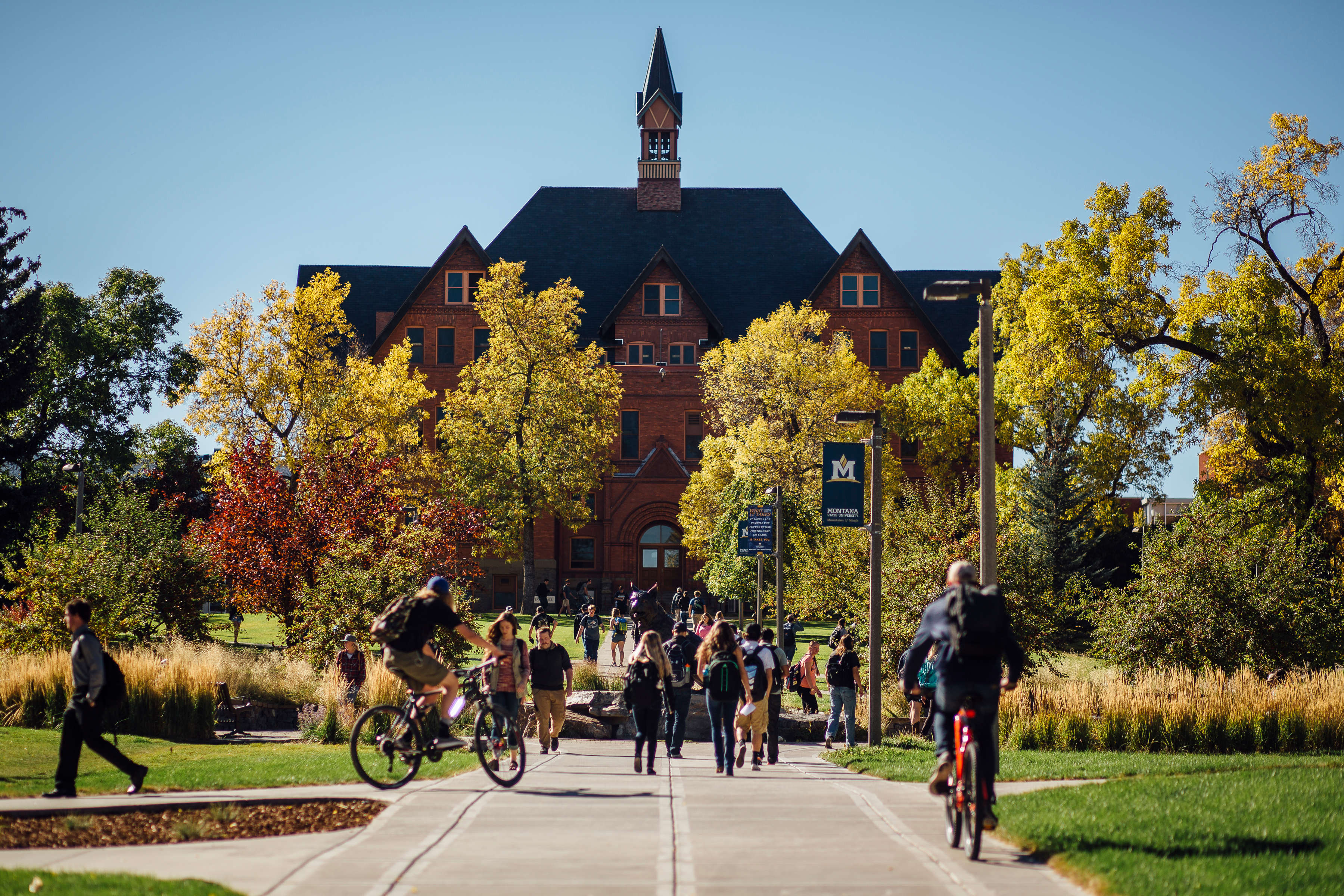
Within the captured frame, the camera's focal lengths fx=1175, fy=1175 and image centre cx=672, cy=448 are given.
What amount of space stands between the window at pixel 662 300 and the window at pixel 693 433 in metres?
5.04

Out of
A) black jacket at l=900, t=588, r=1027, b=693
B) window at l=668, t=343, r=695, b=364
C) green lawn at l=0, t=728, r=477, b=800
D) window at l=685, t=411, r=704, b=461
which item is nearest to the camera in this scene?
black jacket at l=900, t=588, r=1027, b=693

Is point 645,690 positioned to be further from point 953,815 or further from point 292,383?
point 292,383

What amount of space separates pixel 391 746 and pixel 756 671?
601cm

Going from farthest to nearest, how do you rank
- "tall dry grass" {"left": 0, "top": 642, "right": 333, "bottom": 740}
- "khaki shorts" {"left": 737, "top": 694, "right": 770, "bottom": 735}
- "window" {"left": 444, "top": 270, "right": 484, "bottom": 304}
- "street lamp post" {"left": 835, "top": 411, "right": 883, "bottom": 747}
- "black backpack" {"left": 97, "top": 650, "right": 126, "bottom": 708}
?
1. "window" {"left": 444, "top": 270, "right": 484, "bottom": 304}
2. "street lamp post" {"left": 835, "top": 411, "right": 883, "bottom": 747}
3. "tall dry grass" {"left": 0, "top": 642, "right": 333, "bottom": 740}
4. "khaki shorts" {"left": 737, "top": 694, "right": 770, "bottom": 735}
5. "black backpack" {"left": 97, "top": 650, "right": 126, "bottom": 708}

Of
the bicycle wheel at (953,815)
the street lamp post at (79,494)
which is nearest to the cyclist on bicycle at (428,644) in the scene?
the bicycle wheel at (953,815)

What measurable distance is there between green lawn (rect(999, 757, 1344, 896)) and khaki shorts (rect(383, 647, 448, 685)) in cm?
470

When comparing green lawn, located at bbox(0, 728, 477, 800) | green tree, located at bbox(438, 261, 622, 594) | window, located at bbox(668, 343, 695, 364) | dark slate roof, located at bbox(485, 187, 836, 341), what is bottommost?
green lawn, located at bbox(0, 728, 477, 800)

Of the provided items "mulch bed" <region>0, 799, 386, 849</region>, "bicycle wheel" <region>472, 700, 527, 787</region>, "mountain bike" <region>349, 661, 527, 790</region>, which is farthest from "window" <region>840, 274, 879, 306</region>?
"mulch bed" <region>0, 799, 386, 849</region>

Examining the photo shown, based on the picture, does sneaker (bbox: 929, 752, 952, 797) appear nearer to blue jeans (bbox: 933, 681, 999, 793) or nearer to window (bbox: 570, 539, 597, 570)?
blue jeans (bbox: 933, 681, 999, 793)

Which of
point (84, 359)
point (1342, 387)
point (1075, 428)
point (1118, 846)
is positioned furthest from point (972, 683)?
point (84, 359)

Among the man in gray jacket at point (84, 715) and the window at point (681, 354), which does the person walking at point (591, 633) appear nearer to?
the man in gray jacket at point (84, 715)

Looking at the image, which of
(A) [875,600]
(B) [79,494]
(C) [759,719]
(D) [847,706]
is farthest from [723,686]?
(B) [79,494]

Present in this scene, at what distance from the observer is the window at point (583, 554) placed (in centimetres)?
5597

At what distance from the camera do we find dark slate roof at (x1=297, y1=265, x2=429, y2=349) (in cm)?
6316
